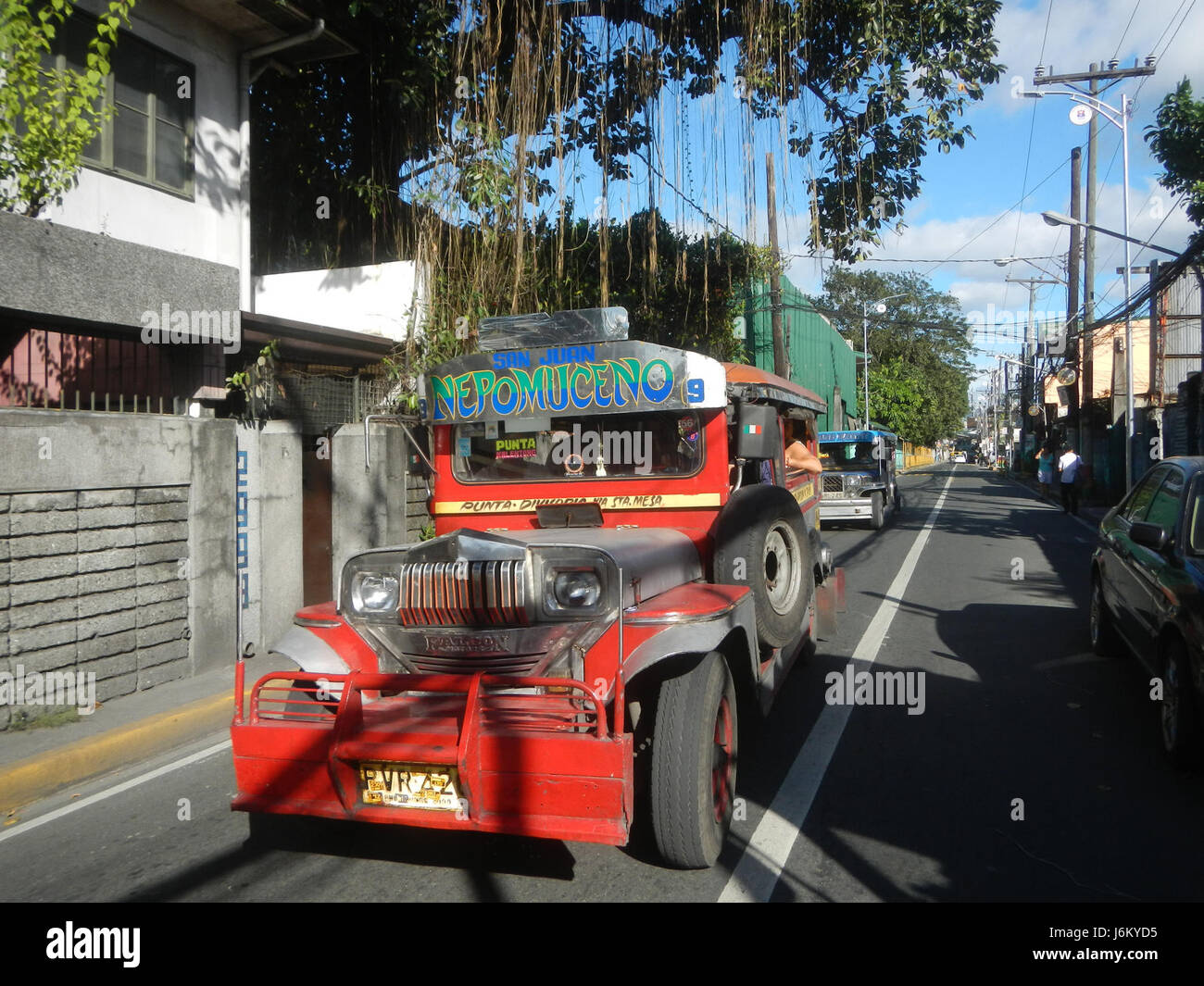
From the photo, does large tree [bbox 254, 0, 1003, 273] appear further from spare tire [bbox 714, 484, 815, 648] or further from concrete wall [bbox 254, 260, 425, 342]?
spare tire [bbox 714, 484, 815, 648]

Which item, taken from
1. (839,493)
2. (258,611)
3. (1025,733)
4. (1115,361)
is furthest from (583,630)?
(1115,361)

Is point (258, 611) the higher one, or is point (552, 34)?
point (552, 34)

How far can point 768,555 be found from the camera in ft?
17.5

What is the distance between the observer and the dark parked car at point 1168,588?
4.48 metres

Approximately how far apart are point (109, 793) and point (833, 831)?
386cm

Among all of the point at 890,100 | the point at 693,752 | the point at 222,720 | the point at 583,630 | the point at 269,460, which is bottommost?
the point at 222,720

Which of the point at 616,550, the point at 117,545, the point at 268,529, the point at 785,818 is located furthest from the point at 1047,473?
the point at 616,550

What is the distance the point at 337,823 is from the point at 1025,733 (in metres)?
3.94

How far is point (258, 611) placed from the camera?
816 cm

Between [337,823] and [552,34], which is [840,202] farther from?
[337,823]

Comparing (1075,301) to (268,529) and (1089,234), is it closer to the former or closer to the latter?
(1089,234)

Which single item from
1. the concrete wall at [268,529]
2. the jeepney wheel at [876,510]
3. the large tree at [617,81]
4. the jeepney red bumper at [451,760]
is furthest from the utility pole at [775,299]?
the jeepney red bumper at [451,760]

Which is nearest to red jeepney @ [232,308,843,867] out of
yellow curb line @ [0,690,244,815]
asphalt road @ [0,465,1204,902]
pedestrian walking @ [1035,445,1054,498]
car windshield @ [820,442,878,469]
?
asphalt road @ [0,465,1204,902]

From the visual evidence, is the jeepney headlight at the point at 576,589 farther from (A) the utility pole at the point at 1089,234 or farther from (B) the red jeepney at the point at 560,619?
(A) the utility pole at the point at 1089,234
